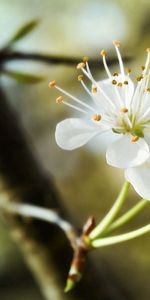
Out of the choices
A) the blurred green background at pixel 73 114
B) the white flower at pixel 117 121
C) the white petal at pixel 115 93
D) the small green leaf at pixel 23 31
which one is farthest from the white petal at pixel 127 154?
the blurred green background at pixel 73 114

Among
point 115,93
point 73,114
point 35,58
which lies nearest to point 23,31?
point 35,58

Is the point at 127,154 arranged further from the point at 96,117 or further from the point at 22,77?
the point at 22,77

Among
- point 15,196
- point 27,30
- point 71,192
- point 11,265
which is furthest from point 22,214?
point 71,192

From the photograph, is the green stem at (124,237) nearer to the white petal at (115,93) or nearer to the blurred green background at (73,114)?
the white petal at (115,93)

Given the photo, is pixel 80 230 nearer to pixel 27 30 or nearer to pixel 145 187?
pixel 145 187

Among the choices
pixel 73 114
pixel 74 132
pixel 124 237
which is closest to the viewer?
pixel 124 237
